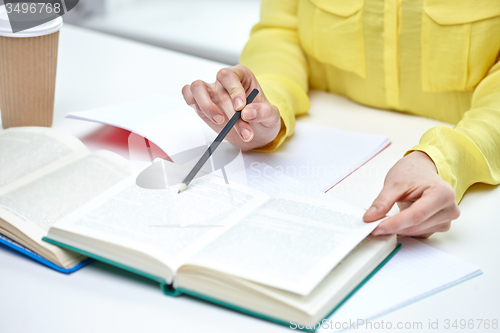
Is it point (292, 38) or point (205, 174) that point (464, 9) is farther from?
point (205, 174)

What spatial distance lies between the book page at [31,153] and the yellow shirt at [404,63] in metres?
0.33

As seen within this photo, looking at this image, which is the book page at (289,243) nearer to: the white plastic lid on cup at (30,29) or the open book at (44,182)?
the open book at (44,182)

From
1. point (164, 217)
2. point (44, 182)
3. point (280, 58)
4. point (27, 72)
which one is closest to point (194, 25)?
point (280, 58)

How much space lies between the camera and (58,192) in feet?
2.25

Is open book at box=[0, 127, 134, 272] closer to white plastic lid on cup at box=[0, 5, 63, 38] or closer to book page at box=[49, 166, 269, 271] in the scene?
book page at box=[49, 166, 269, 271]

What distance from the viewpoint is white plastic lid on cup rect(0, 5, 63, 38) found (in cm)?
86

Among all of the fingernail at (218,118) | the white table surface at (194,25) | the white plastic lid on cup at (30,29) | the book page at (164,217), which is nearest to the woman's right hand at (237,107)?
the fingernail at (218,118)

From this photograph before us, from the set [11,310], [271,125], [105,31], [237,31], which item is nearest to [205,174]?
[271,125]

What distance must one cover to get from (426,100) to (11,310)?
0.81 metres

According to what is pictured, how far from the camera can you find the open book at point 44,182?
62 centimetres

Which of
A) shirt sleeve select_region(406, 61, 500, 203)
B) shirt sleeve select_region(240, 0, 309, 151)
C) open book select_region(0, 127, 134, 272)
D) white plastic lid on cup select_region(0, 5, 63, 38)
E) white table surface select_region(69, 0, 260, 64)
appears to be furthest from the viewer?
white table surface select_region(69, 0, 260, 64)

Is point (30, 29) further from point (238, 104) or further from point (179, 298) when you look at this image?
point (179, 298)

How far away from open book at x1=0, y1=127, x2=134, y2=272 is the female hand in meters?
0.36

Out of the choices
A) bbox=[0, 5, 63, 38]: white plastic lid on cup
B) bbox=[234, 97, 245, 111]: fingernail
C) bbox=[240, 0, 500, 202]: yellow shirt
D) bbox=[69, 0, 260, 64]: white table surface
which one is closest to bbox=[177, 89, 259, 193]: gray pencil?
bbox=[234, 97, 245, 111]: fingernail
